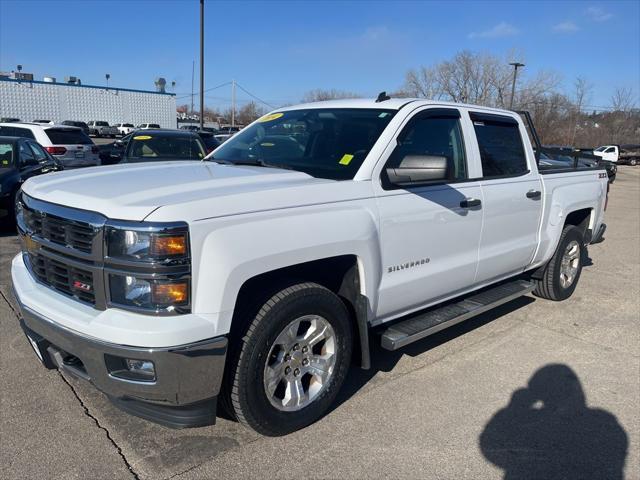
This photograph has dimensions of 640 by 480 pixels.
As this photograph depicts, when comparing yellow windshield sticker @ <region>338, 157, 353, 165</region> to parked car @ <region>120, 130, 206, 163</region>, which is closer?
yellow windshield sticker @ <region>338, 157, 353, 165</region>

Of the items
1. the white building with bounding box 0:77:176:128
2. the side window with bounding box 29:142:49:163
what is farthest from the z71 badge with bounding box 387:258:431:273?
the white building with bounding box 0:77:176:128

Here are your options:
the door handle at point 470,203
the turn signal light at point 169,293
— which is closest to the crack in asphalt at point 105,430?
the turn signal light at point 169,293

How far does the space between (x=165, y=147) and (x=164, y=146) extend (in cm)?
3

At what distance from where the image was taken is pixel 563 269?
581cm

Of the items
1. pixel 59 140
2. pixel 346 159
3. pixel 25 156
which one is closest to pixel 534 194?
pixel 346 159

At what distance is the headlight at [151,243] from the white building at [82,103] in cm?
5445

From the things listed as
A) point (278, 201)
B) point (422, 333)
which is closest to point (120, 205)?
point (278, 201)

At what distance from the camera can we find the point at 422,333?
3678 mm

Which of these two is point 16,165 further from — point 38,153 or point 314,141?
point 314,141

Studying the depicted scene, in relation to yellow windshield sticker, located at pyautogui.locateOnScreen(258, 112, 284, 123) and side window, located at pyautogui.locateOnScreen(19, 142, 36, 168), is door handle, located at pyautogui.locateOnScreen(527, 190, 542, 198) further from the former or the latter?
side window, located at pyautogui.locateOnScreen(19, 142, 36, 168)

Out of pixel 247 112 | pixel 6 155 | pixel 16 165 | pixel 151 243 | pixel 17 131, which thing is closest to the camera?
pixel 151 243

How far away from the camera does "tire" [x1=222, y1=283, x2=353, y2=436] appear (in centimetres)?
280

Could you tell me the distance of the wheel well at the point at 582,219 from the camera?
5942 mm

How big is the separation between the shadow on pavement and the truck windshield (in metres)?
1.86
